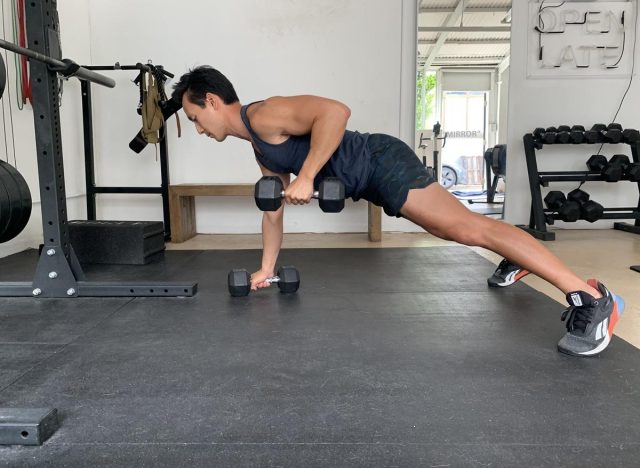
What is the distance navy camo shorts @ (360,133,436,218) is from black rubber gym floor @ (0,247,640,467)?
0.45m

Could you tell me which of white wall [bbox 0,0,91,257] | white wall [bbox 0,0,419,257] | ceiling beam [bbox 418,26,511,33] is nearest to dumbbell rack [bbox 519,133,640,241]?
white wall [bbox 0,0,419,257]

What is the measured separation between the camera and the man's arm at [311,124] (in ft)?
5.32

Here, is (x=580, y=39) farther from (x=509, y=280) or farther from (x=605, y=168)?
(x=509, y=280)

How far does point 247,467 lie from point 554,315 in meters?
1.42

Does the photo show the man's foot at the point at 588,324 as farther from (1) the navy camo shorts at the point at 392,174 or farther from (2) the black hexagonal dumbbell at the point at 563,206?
(2) the black hexagonal dumbbell at the point at 563,206

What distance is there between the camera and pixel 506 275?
234 centimetres

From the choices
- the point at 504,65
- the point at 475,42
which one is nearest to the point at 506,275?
the point at 475,42

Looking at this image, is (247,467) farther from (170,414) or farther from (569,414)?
(569,414)

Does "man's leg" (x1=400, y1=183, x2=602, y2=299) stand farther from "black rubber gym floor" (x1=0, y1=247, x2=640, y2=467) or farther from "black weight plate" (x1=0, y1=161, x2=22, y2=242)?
"black weight plate" (x1=0, y1=161, x2=22, y2=242)

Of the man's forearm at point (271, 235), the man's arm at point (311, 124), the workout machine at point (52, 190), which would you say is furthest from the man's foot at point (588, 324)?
the workout machine at point (52, 190)

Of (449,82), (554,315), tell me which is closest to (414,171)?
(554,315)

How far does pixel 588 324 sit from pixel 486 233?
16.0 inches

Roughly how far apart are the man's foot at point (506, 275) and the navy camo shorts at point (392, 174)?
0.81 m

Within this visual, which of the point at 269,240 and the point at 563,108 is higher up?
the point at 563,108
